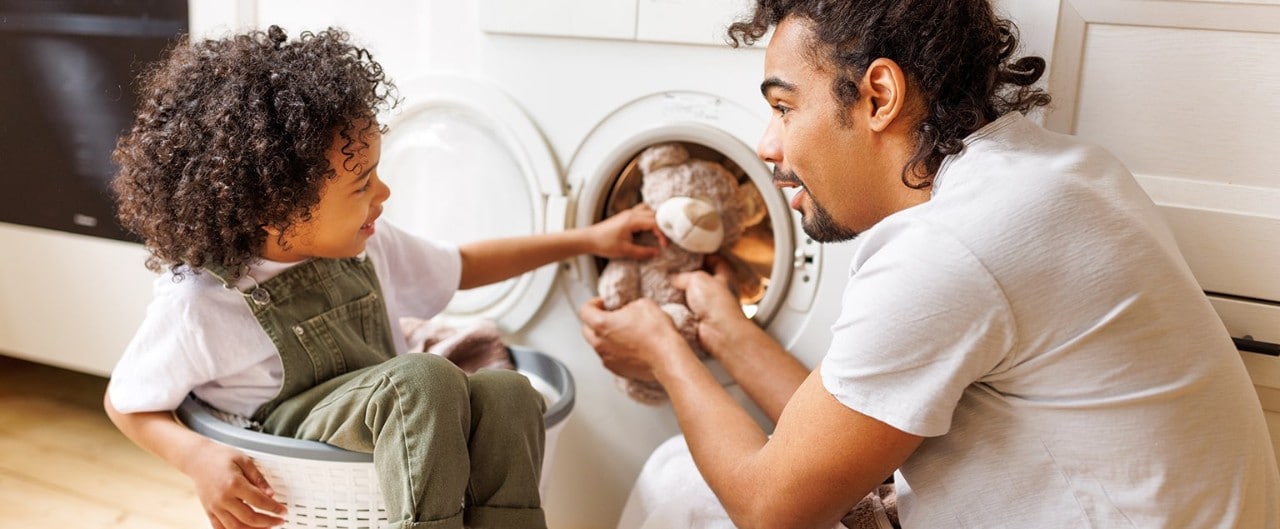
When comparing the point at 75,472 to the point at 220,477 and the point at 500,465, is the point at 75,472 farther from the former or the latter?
the point at 500,465

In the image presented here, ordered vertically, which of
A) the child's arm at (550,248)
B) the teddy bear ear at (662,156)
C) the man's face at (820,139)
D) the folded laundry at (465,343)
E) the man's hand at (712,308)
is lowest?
the folded laundry at (465,343)

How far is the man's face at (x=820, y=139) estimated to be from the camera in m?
1.04

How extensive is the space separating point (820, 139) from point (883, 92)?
0.08 m

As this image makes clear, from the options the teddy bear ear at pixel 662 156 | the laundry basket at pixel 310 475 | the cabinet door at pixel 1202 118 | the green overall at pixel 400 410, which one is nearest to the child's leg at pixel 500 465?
the green overall at pixel 400 410

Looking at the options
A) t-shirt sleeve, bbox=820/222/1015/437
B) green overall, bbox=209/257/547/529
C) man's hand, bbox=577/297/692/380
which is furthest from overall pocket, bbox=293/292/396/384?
t-shirt sleeve, bbox=820/222/1015/437

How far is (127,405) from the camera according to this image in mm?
1190

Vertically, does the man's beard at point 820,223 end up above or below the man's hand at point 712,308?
above

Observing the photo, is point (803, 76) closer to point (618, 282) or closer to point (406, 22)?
point (618, 282)

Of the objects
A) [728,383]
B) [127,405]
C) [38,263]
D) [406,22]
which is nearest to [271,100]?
[127,405]

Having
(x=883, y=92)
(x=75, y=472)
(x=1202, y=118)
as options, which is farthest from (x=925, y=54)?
(x=75, y=472)

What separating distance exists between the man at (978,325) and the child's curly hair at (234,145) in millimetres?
515

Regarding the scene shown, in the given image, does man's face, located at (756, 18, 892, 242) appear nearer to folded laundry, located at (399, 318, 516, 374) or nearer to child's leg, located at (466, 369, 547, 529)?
child's leg, located at (466, 369, 547, 529)

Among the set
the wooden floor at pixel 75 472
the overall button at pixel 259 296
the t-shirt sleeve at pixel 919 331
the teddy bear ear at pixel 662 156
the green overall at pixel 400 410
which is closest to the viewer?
the t-shirt sleeve at pixel 919 331

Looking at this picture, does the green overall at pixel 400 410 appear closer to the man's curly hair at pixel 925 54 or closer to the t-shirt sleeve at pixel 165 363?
the t-shirt sleeve at pixel 165 363
